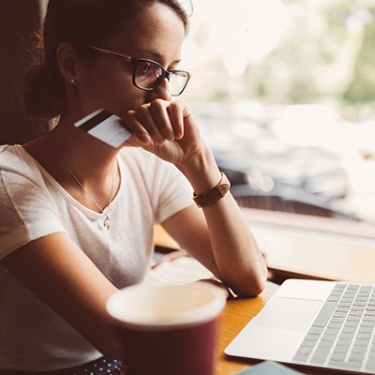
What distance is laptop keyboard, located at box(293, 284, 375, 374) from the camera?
761mm

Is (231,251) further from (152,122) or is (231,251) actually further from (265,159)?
(265,159)

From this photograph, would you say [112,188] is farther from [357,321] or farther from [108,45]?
[357,321]

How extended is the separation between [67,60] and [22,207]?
36 centimetres

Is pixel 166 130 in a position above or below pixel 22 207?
above

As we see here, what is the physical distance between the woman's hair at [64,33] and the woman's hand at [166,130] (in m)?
0.20

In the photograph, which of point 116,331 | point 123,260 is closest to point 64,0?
point 123,260

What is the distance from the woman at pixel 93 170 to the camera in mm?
1045

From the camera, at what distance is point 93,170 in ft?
4.05

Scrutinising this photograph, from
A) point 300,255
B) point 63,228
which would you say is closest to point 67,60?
point 63,228

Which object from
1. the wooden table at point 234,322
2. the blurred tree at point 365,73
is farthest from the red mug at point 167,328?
the blurred tree at point 365,73

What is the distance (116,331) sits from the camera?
562 millimetres

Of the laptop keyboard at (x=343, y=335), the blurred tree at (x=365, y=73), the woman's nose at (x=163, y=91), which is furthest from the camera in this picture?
the blurred tree at (x=365, y=73)

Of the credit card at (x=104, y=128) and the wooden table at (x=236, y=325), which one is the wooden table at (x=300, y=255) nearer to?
the wooden table at (x=236, y=325)

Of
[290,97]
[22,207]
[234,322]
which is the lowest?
[234,322]
